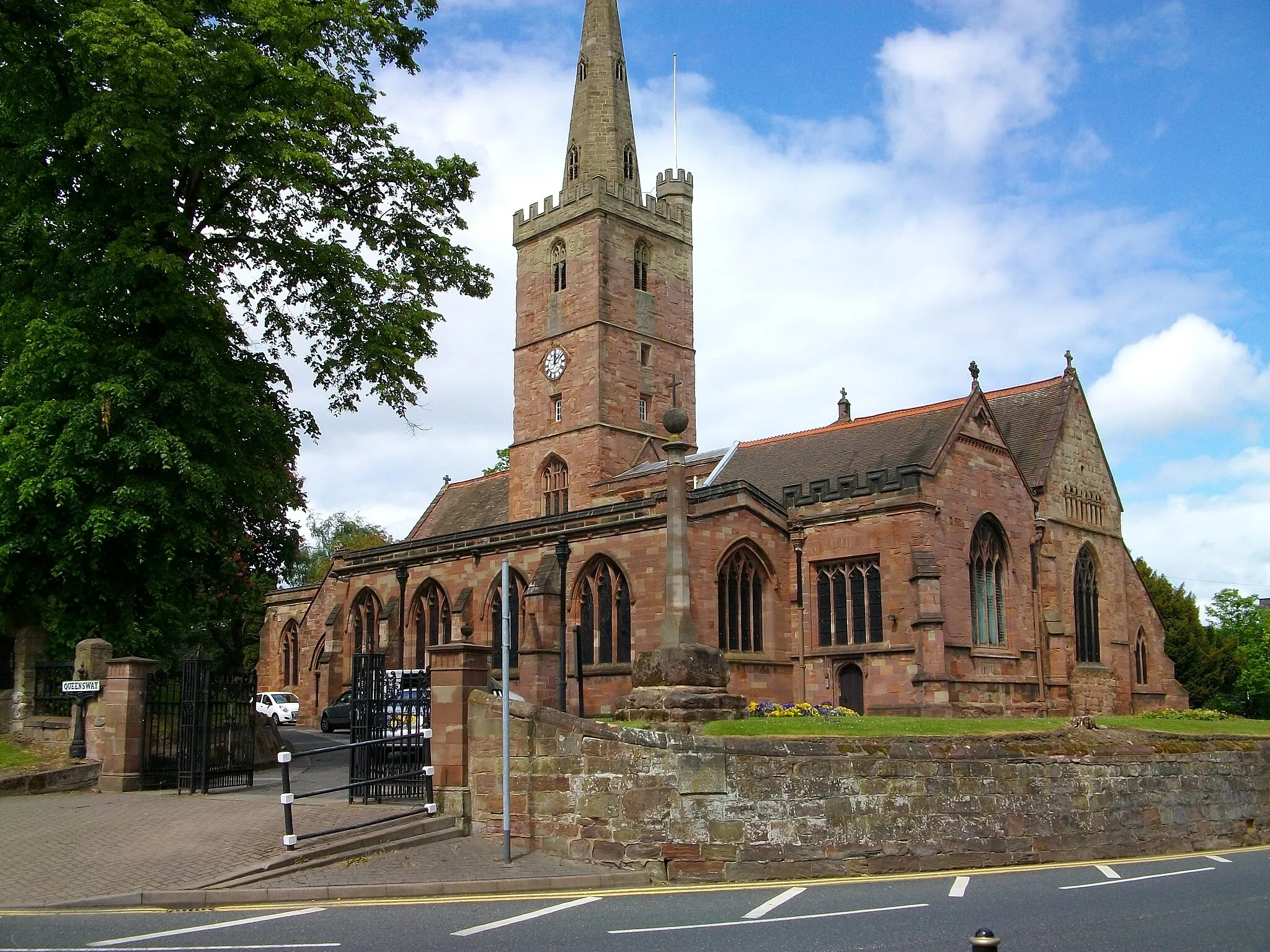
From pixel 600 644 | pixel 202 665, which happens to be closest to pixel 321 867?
pixel 202 665

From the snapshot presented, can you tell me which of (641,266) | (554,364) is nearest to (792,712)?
(554,364)

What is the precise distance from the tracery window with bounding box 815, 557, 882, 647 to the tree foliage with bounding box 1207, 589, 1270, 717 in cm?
3062

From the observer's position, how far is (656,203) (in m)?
50.9

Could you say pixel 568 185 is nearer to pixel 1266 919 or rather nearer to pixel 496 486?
pixel 496 486

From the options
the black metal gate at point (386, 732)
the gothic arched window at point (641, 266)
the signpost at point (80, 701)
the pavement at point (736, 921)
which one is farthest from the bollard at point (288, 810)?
the gothic arched window at point (641, 266)

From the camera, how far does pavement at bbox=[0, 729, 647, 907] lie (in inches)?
447

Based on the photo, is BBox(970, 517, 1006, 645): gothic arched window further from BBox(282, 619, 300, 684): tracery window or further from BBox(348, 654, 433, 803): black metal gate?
BBox(282, 619, 300, 684): tracery window

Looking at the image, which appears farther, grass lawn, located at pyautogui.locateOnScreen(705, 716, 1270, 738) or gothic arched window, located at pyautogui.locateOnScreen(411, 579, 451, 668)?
gothic arched window, located at pyautogui.locateOnScreen(411, 579, 451, 668)

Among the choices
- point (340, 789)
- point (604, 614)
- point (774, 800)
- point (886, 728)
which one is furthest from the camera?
point (604, 614)

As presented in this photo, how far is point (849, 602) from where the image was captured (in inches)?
1229

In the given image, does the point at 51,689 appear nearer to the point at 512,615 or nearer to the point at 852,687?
the point at 512,615

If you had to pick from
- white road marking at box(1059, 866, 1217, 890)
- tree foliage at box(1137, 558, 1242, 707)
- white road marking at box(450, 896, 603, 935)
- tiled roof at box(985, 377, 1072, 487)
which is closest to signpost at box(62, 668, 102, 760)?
white road marking at box(450, 896, 603, 935)

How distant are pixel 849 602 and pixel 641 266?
23.5 m

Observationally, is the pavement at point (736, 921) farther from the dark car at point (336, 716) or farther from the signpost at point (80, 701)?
the dark car at point (336, 716)
